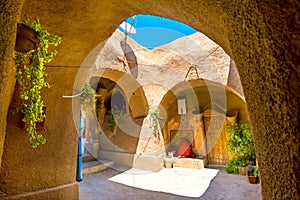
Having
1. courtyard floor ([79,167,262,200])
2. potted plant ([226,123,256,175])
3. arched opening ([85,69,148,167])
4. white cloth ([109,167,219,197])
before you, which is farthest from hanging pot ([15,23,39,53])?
potted plant ([226,123,256,175])

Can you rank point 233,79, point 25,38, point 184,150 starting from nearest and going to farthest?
point 25,38
point 233,79
point 184,150

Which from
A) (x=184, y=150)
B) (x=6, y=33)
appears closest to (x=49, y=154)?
(x=6, y=33)

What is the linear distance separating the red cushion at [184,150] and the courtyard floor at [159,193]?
2.03 meters

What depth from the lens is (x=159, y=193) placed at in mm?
3516

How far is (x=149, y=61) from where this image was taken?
5.79 m

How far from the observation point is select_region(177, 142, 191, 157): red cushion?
6639 millimetres

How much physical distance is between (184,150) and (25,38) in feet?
20.6

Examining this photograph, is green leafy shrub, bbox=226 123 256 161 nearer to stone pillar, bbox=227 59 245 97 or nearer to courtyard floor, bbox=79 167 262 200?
courtyard floor, bbox=79 167 262 200

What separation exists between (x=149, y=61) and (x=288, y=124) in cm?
541

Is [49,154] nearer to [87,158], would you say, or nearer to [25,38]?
[25,38]

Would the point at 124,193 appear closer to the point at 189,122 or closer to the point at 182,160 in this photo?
the point at 182,160

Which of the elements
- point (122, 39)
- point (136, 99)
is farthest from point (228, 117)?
point (122, 39)

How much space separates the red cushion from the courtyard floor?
6.67ft

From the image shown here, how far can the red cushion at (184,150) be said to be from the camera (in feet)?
21.8
